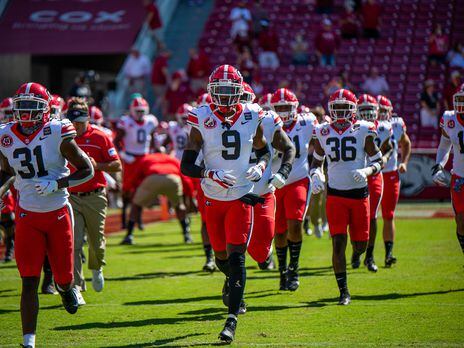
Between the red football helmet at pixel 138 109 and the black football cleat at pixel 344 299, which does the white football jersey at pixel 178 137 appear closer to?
the red football helmet at pixel 138 109

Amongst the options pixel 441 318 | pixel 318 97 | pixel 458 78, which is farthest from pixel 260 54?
pixel 441 318

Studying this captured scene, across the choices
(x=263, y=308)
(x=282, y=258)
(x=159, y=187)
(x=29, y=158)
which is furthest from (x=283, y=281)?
Result: (x=159, y=187)

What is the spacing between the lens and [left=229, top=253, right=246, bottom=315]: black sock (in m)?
Result: 6.90

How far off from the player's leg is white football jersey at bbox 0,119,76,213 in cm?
268

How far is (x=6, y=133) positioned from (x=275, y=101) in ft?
11.6

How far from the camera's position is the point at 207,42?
24062mm

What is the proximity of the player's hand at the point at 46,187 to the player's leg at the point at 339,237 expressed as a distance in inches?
109

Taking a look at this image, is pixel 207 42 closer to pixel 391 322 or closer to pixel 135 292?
pixel 135 292

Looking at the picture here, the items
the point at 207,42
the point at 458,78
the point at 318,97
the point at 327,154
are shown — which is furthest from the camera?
the point at 207,42

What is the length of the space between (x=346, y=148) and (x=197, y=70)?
535 inches

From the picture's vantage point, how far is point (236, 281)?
273 inches

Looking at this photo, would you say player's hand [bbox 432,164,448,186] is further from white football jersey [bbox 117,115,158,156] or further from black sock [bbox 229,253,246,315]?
white football jersey [bbox 117,115,158,156]

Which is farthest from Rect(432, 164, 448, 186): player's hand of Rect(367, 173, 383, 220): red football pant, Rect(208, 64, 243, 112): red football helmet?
A: Rect(208, 64, 243, 112): red football helmet

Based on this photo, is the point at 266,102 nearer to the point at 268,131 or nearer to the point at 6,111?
the point at 268,131
